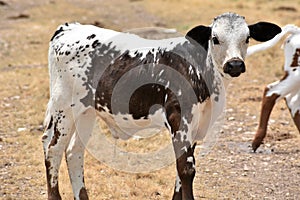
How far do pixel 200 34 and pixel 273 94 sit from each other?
10.4ft

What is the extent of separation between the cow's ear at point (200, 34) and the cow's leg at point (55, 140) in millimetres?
1413

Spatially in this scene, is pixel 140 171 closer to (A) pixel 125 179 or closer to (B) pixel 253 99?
(A) pixel 125 179

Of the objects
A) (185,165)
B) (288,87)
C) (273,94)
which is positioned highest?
(185,165)

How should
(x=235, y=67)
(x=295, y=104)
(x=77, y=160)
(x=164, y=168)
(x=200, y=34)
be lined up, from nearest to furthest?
(x=235, y=67)
(x=200, y=34)
(x=77, y=160)
(x=164, y=168)
(x=295, y=104)

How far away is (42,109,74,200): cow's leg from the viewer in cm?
589

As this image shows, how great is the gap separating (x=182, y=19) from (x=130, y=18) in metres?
1.77

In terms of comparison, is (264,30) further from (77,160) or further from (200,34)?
(77,160)

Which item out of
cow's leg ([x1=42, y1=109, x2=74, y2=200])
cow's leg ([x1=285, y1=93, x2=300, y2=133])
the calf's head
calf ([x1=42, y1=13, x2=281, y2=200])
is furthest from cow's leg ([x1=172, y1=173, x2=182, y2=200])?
cow's leg ([x1=285, y1=93, x2=300, y2=133])

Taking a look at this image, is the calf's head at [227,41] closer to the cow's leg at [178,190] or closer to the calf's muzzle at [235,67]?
the calf's muzzle at [235,67]

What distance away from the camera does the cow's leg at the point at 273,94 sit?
8.12 metres

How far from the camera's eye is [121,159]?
797 cm

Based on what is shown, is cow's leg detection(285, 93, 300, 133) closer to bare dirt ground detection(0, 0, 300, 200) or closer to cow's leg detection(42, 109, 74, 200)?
bare dirt ground detection(0, 0, 300, 200)

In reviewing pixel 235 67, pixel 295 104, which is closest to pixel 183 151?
pixel 235 67

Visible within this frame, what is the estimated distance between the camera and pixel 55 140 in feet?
19.5
